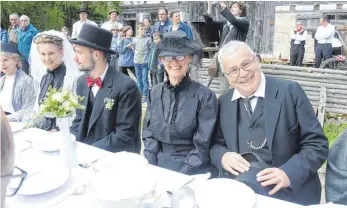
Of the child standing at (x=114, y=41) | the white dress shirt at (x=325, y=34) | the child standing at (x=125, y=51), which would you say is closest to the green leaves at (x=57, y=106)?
the child standing at (x=125, y=51)

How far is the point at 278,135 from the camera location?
2160 millimetres

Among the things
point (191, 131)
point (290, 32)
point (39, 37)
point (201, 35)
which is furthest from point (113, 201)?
point (290, 32)

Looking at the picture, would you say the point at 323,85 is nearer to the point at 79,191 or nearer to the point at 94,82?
the point at 94,82

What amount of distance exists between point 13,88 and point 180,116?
6.70ft

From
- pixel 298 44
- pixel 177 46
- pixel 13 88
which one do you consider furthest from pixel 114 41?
pixel 177 46

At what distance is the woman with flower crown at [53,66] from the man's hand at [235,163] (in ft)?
5.49

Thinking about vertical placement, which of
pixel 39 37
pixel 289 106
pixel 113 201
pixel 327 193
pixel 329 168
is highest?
A: pixel 39 37

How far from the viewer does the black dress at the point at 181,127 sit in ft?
7.82

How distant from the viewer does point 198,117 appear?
8.00 feet

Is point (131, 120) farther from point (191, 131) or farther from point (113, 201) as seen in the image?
point (113, 201)

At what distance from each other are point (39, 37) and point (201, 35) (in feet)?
21.6

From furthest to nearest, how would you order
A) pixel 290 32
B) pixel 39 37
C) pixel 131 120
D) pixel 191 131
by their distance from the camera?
pixel 290 32 < pixel 39 37 < pixel 131 120 < pixel 191 131

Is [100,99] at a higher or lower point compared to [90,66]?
lower

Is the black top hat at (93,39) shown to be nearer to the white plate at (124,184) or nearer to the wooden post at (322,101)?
the white plate at (124,184)
